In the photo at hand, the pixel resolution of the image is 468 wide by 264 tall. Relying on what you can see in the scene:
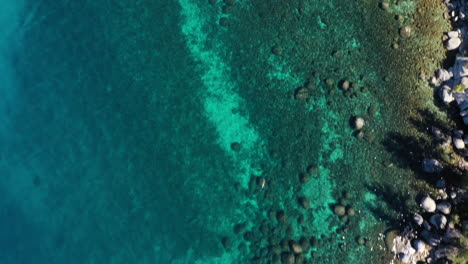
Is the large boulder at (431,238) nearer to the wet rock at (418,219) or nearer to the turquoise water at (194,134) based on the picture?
the wet rock at (418,219)

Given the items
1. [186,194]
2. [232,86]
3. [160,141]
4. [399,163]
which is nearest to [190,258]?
[186,194]

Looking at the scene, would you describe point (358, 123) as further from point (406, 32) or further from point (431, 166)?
point (406, 32)

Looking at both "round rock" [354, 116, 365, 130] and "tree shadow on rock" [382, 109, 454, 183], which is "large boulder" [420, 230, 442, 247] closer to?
"tree shadow on rock" [382, 109, 454, 183]

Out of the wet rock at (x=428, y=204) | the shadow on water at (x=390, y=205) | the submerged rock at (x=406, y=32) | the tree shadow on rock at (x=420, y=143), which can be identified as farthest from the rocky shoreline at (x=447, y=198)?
the submerged rock at (x=406, y=32)

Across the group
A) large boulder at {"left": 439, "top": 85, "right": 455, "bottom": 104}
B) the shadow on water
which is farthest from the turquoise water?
large boulder at {"left": 439, "top": 85, "right": 455, "bottom": 104}

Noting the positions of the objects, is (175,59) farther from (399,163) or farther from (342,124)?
(399,163)

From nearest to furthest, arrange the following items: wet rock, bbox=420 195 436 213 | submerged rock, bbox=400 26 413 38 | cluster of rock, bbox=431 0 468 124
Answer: wet rock, bbox=420 195 436 213 < cluster of rock, bbox=431 0 468 124 < submerged rock, bbox=400 26 413 38
